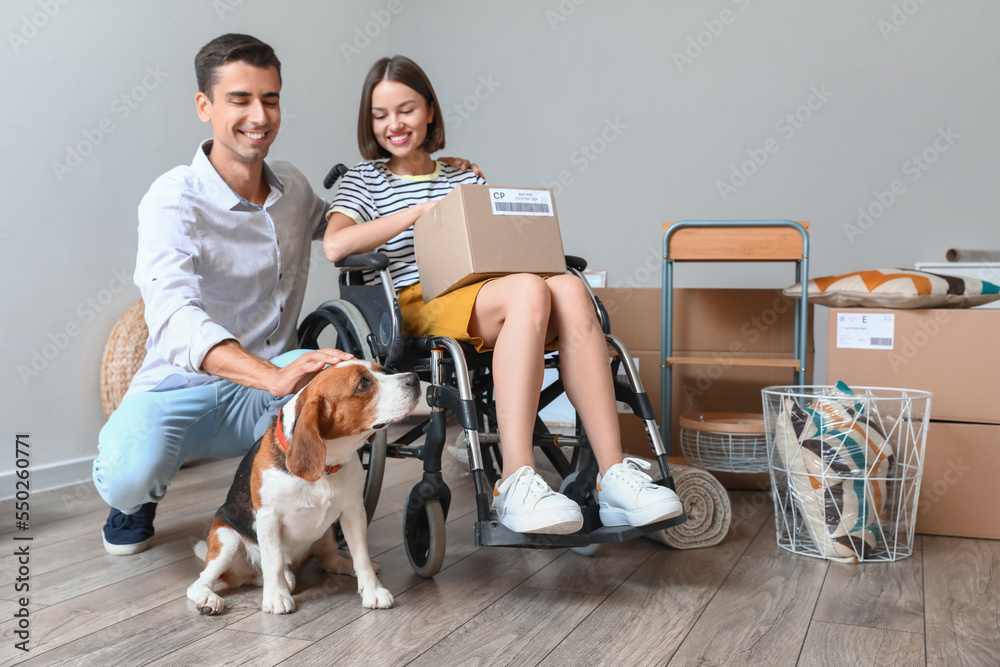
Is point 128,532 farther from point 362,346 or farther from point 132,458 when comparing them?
point 362,346

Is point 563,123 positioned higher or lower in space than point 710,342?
higher

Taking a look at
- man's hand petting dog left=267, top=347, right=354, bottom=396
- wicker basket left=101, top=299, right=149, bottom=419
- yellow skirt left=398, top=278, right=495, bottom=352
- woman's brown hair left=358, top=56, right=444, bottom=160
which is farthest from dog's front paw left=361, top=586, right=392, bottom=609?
wicker basket left=101, top=299, right=149, bottom=419

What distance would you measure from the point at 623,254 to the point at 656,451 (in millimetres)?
2190

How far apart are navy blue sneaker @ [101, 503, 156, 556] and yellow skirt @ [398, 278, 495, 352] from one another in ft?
2.49

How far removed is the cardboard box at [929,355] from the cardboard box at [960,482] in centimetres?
4

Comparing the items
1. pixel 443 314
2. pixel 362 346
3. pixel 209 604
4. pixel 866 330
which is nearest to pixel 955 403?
pixel 866 330

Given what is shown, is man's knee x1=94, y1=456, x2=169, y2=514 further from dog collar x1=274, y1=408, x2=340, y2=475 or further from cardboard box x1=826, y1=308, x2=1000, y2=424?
cardboard box x1=826, y1=308, x2=1000, y2=424

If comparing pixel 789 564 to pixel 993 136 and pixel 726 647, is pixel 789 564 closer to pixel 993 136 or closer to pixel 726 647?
pixel 726 647

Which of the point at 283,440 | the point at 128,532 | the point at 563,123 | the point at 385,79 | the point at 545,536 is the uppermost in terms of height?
the point at 385,79

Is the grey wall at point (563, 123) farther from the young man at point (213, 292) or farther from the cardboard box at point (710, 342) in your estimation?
the cardboard box at point (710, 342)

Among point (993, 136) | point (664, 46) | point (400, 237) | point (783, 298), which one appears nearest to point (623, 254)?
point (664, 46)

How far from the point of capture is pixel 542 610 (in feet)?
4.73

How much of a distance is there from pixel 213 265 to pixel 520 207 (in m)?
0.70

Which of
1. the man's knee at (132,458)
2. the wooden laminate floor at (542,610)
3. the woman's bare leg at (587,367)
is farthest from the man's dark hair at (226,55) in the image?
the wooden laminate floor at (542,610)
